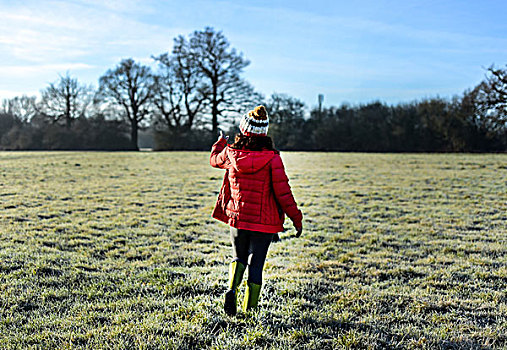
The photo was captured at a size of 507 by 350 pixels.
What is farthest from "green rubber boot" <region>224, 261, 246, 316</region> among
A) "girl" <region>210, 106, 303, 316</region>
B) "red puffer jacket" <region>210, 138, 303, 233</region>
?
"red puffer jacket" <region>210, 138, 303, 233</region>

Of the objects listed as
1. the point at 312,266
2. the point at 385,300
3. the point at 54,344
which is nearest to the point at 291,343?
the point at 385,300

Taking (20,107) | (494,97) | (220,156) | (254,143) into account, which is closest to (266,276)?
(220,156)

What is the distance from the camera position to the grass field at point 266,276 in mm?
3465

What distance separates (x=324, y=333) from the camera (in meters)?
3.51

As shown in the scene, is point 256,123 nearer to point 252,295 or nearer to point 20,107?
point 252,295

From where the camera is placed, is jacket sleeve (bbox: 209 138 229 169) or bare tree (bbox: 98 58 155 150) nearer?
jacket sleeve (bbox: 209 138 229 169)

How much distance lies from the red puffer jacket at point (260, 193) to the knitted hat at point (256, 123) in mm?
191

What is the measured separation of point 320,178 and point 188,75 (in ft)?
80.0

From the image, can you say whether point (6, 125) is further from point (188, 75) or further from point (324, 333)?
point (324, 333)

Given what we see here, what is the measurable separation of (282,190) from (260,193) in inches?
8.0

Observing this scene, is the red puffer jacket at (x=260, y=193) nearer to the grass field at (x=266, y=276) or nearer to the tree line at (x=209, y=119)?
the grass field at (x=266, y=276)

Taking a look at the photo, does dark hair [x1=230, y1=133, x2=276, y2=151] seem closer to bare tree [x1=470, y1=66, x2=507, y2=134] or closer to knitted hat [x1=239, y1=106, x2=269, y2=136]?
knitted hat [x1=239, y1=106, x2=269, y2=136]

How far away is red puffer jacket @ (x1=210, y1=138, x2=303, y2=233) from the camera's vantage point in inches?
143

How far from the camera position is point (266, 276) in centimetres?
504
